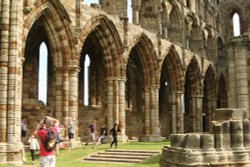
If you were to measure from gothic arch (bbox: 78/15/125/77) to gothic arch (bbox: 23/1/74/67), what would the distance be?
2.76m

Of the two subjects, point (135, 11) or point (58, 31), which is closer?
point (58, 31)

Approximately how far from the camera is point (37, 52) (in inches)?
941

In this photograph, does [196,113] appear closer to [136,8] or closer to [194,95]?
[194,95]

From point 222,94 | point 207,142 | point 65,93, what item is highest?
point 222,94

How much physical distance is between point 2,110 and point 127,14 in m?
11.8

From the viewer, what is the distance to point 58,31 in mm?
19859

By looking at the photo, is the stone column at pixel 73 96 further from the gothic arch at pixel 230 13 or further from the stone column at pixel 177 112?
the gothic arch at pixel 230 13

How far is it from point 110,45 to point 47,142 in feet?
53.7

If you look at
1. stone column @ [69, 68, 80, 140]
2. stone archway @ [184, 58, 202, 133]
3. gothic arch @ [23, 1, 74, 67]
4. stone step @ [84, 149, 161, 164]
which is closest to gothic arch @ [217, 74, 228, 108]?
stone archway @ [184, 58, 202, 133]

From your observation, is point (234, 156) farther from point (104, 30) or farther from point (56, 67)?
point (104, 30)

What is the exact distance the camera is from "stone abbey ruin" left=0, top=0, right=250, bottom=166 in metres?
14.7

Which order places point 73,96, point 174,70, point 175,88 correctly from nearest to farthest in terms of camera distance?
point 73,96
point 174,70
point 175,88

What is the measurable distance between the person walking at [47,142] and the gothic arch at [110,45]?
606 inches

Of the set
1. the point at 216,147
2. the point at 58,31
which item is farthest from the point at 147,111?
the point at 216,147
